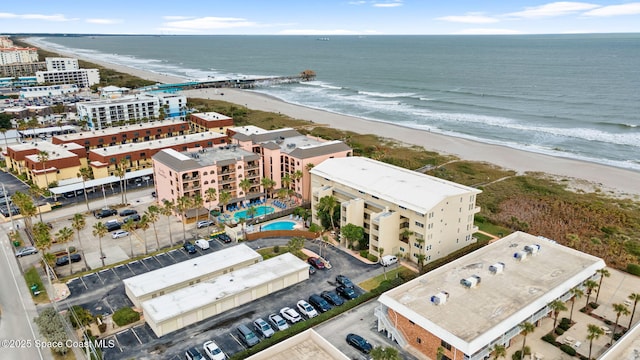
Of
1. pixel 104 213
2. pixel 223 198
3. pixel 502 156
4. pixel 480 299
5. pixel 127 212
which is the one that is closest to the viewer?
pixel 480 299

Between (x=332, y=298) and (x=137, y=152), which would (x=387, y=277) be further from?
(x=137, y=152)

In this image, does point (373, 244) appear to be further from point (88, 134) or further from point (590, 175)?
point (88, 134)

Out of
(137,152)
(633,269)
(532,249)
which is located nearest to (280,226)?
(532,249)

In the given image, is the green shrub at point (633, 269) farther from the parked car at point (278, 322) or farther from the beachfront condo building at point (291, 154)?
the beachfront condo building at point (291, 154)

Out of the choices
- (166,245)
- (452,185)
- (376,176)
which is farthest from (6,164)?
(452,185)

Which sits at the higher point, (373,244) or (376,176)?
(376,176)

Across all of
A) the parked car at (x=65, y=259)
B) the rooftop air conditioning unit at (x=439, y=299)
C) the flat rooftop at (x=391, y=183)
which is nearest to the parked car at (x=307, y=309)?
the rooftop air conditioning unit at (x=439, y=299)
